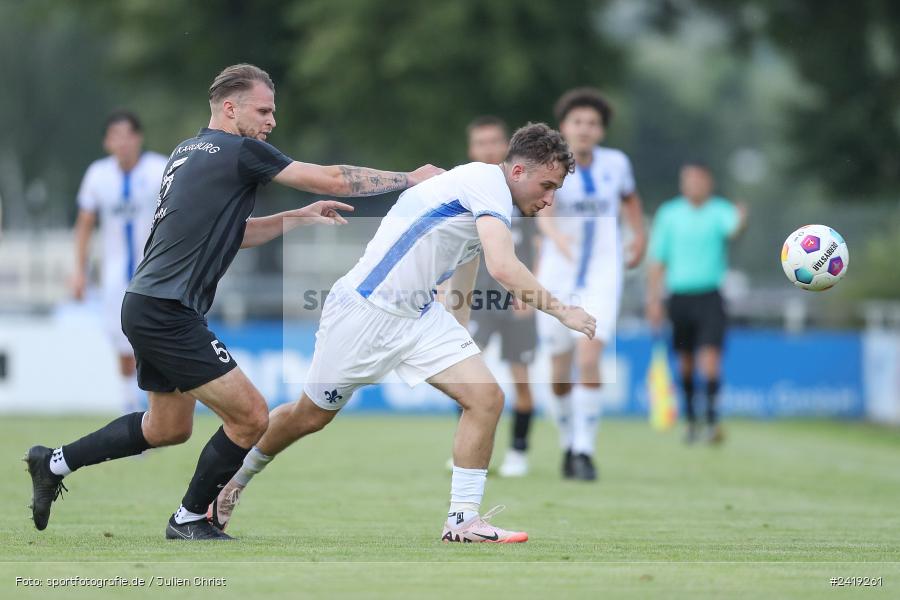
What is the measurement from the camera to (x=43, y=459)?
7762 mm

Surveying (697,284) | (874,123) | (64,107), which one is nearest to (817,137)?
(874,123)

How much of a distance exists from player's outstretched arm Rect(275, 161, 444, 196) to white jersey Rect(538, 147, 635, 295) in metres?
4.49

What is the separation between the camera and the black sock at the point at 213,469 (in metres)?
7.45

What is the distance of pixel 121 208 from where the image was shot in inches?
534

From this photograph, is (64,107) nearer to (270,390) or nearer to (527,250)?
(270,390)

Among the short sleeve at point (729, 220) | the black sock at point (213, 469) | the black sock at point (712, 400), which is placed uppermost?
the short sleeve at point (729, 220)

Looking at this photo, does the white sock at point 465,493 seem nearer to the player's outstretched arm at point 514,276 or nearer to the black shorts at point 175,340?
the player's outstretched arm at point 514,276

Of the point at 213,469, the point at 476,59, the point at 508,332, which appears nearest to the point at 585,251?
the point at 508,332

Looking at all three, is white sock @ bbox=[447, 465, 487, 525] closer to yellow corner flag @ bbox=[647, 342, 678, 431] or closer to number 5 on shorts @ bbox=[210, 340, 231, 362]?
number 5 on shorts @ bbox=[210, 340, 231, 362]

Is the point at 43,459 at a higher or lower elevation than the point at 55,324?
lower

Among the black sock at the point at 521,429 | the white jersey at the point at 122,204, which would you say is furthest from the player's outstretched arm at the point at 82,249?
the black sock at the point at 521,429

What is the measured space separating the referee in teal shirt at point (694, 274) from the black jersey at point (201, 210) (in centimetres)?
929

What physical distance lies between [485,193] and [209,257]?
141cm

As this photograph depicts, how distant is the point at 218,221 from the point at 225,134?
0.44 meters
